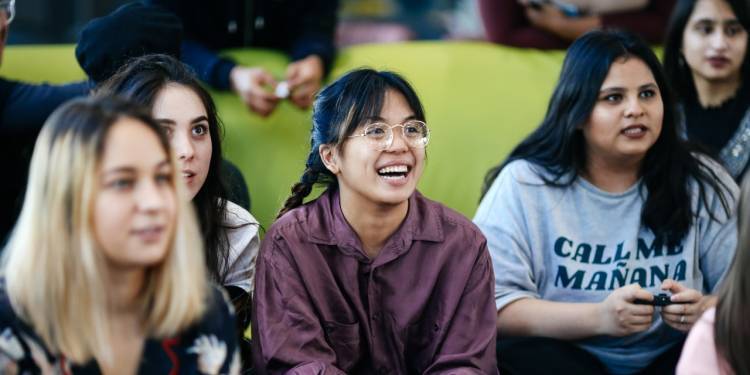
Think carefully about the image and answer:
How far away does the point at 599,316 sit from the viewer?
1.94 m

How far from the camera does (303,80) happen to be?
98.8 inches

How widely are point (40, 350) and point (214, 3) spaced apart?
4.64 feet

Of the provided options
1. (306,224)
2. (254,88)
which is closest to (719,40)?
(254,88)

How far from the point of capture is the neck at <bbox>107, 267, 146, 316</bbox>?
1.40 meters

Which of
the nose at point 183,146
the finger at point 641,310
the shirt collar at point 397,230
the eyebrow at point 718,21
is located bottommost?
the finger at point 641,310

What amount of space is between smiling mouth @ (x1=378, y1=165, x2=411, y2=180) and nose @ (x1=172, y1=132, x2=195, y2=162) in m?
0.30

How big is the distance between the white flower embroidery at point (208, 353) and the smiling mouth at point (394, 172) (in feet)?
1.40

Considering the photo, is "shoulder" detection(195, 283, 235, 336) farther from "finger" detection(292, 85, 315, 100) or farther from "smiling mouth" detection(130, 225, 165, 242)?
"finger" detection(292, 85, 315, 100)

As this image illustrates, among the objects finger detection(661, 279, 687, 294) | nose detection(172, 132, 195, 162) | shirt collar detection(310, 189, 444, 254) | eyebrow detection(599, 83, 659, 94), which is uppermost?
eyebrow detection(599, 83, 659, 94)

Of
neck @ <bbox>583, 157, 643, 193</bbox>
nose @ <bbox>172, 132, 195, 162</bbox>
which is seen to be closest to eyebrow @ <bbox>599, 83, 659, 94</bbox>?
neck @ <bbox>583, 157, 643, 193</bbox>

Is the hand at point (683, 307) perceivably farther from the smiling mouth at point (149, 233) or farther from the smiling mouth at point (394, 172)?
the smiling mouth at point (149, 233)

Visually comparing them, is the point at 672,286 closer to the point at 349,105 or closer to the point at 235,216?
the point at 349,105

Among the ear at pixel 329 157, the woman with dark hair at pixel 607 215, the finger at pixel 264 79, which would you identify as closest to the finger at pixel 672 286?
the woman with dark hair at pixel 607 215

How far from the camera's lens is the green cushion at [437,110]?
2512 mm
